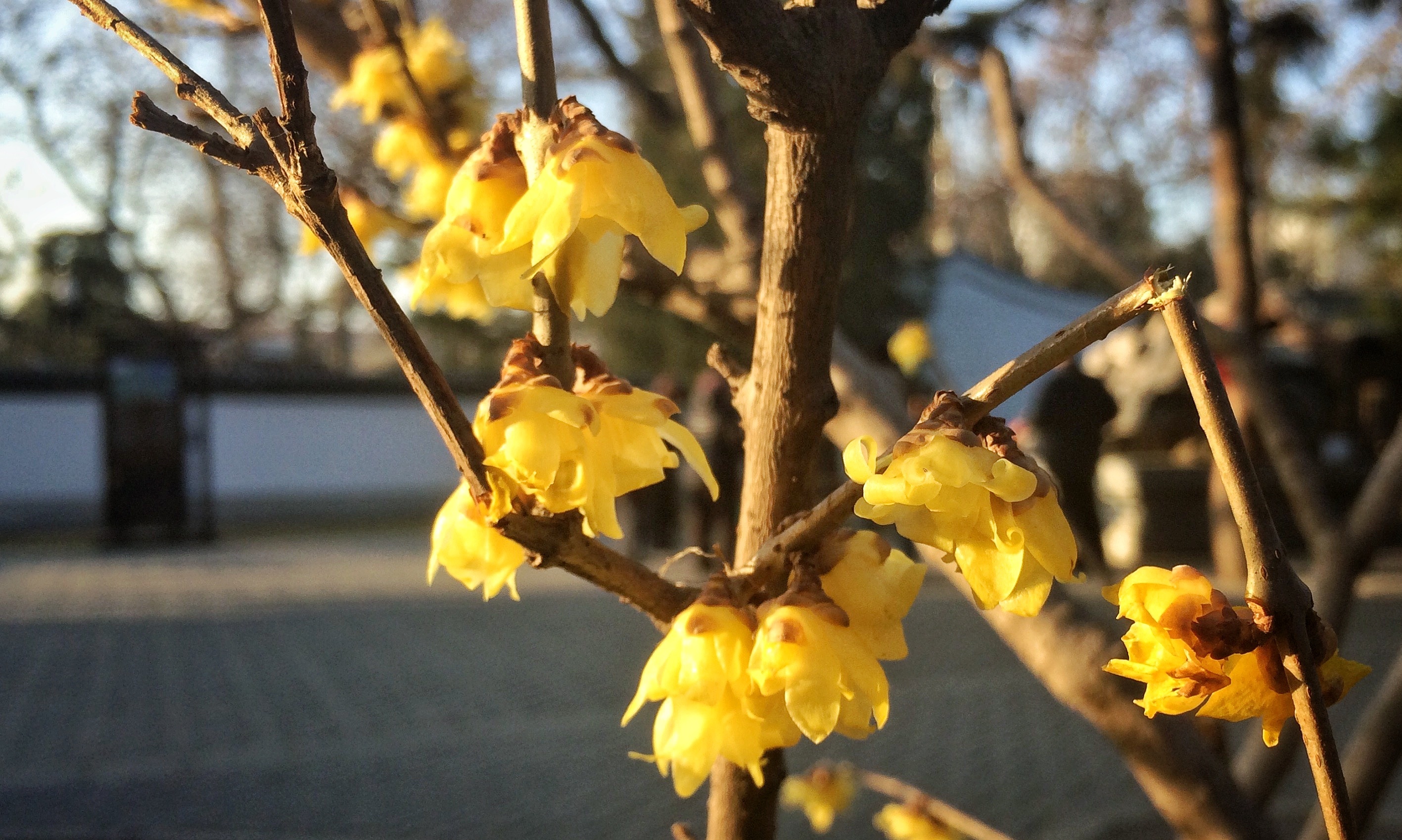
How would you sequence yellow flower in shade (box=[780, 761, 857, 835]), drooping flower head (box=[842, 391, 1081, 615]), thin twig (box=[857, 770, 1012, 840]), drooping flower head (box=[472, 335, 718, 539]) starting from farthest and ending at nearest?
yellow flower in shade (box=[780, 761, 857, 835]), thin twig (box=[857, 770, 1012, 840]), drooping flower head (box=[472, 335, 718, 539]), drooping flower head (box=[842, 391, 1081, 615])

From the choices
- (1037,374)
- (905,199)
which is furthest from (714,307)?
(905,199)

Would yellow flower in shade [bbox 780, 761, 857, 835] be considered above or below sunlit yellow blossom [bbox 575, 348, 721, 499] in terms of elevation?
below

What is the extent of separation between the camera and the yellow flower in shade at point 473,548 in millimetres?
916

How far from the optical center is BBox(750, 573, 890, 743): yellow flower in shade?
78 cm

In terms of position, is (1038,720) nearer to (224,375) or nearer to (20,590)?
(20,590)

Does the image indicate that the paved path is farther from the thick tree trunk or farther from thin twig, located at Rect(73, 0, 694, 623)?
thin twig, located at Rect(73, 0, 694, 623)

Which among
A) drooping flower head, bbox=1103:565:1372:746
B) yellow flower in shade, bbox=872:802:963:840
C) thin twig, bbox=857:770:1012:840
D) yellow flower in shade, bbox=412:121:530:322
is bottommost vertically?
yellow flower in shade, bbox=872:802:963:840

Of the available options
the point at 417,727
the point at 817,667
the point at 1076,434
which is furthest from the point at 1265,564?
the point at 417,727

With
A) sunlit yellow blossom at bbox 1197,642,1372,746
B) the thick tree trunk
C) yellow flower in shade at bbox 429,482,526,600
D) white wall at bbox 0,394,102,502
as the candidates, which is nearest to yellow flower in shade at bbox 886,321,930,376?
the thick tree trunk

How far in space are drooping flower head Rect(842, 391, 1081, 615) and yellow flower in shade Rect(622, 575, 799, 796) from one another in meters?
0.16

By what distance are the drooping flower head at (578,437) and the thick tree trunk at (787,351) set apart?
0.13 metres

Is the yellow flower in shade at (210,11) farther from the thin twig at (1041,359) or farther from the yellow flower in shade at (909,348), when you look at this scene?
the yellow flower in shade at (909,348)

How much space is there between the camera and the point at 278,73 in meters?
0.72

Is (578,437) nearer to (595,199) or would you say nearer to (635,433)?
(635,433)
